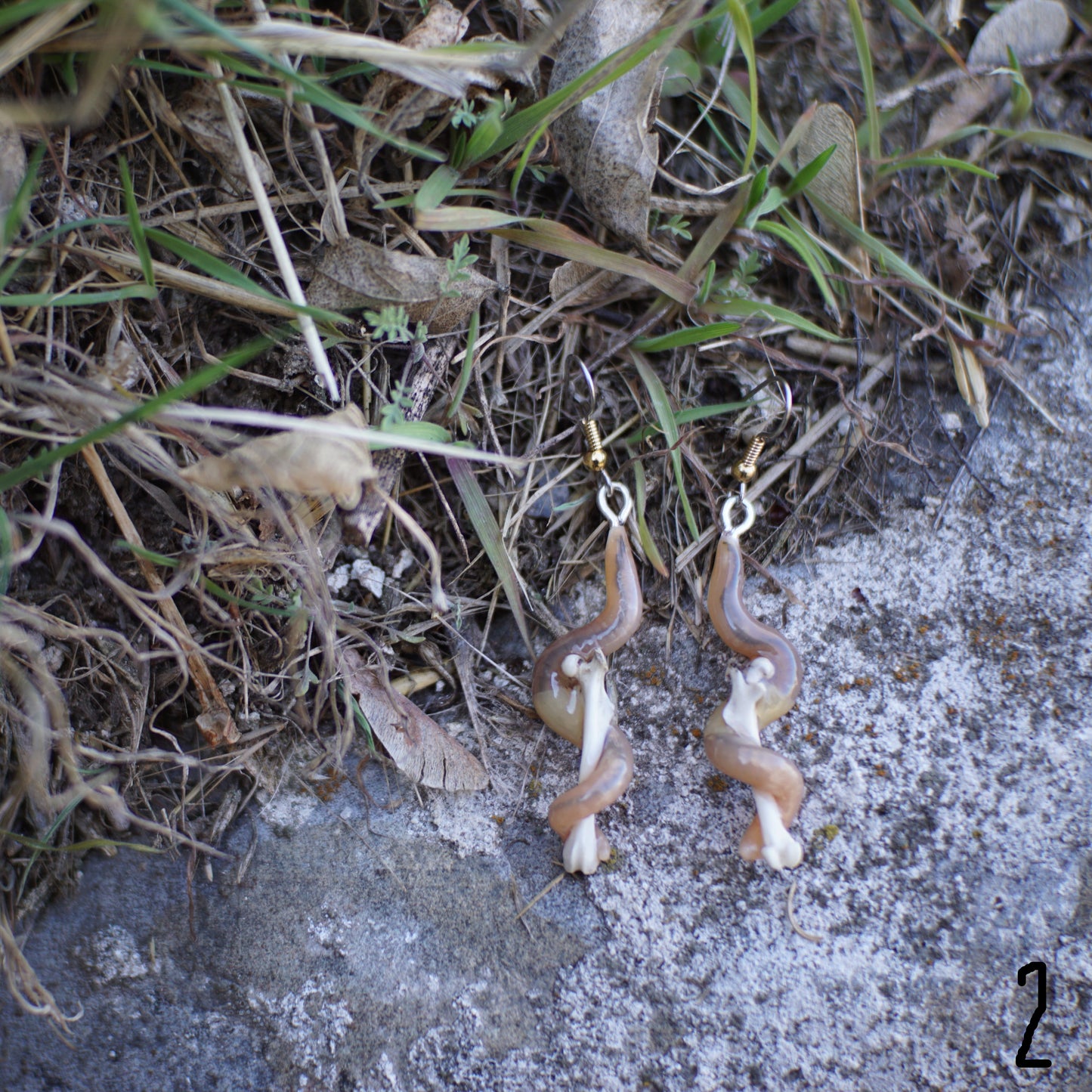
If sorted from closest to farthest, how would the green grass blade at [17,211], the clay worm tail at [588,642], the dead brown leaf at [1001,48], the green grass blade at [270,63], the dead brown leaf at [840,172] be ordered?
the green grass blade at [270,63] < the green grass blade at [17,211] < the clay worm tail at [588,642] < the dead brown leaf at [840,172] < the dead brown leaf at [1001,48]

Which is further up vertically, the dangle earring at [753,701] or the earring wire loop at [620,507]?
the earring wire loop at [620,507]

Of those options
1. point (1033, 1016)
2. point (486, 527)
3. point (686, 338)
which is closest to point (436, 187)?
point (686, 338)

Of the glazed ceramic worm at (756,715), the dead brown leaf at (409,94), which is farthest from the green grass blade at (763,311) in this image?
the dead brown leaf at (409,94)

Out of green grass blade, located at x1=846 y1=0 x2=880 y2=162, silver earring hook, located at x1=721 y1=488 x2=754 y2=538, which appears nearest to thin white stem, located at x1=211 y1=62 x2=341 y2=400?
silver earring hook, located at x1=721 y1=488 x2=754 y2=538

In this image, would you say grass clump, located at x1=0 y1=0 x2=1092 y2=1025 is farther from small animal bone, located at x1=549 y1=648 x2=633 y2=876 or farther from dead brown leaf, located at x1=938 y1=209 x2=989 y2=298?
small animal bone, located at x1=549 y1=648 x2=633 y2=876

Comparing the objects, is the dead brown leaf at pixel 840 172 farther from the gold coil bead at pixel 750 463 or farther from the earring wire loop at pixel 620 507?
the earring wire loop at pixel 620 507

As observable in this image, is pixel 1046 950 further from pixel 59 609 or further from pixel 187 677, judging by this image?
pixel 59 609
